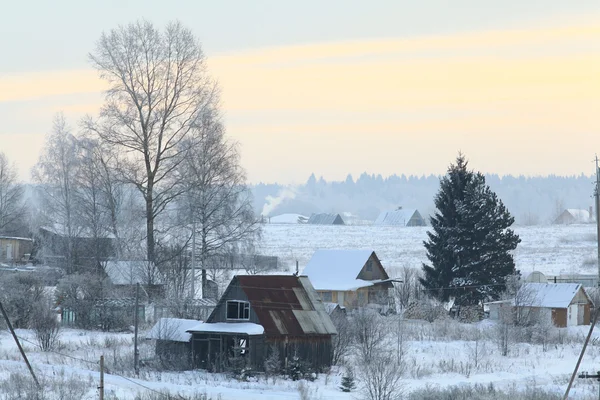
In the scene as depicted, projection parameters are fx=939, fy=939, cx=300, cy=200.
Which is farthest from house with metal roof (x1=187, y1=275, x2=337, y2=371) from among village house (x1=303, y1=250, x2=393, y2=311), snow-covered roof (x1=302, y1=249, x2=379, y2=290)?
snow-covered roof (x1=302, y1=249, x2=379, y2=290)

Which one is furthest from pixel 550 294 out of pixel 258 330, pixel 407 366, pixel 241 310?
pixel 258 330

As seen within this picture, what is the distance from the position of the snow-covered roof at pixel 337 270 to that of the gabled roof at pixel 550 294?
10398 millimetres

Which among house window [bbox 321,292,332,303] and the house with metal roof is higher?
house window [bbox 321,292,332,303]

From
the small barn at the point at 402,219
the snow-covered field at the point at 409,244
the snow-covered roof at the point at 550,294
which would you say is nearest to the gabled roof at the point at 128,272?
the snow-covered roof at the point at 550,294

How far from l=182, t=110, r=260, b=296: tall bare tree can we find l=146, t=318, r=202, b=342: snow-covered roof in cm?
763

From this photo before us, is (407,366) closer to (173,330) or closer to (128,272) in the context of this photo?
(173,330)

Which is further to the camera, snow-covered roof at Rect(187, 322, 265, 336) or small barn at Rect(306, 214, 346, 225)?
small barn at Rect(306, 214, 346, 225)

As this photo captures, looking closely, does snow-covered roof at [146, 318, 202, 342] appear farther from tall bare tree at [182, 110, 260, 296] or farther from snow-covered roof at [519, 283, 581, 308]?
snow-covered roof at [519, 283, 581, 308]

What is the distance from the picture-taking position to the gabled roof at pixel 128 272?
48.2 meters

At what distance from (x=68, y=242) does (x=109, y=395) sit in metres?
26.6

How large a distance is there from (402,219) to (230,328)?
10672 centimetres

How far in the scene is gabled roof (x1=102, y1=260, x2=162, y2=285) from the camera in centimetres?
4816

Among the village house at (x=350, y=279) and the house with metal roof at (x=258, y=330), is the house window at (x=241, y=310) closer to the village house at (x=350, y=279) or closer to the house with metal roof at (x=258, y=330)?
the house with metal roof at (x=258, y=330)

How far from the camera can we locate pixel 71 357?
3756cm
